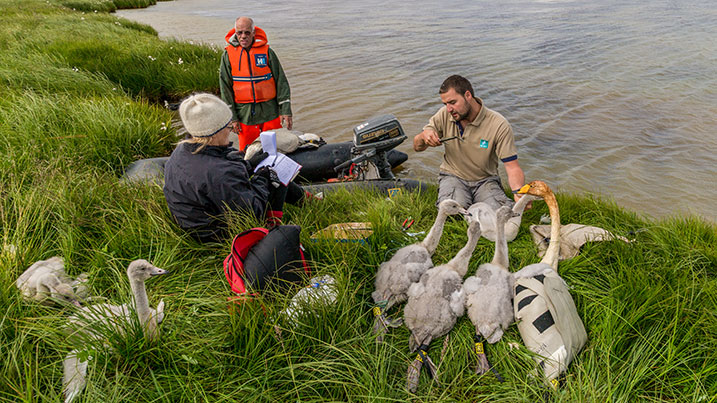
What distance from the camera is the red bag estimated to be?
9.58 ft

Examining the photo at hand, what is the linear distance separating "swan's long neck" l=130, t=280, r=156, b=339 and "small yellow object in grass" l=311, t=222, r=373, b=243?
1.37m

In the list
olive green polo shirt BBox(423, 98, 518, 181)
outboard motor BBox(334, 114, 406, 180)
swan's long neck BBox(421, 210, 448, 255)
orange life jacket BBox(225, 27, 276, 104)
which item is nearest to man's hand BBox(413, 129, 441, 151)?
olive green polo shirt BBox(423, 98, 518, 181)

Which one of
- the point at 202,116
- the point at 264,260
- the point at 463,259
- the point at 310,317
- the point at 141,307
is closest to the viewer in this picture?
the point at 141,307

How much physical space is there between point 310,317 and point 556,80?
12.2 meters

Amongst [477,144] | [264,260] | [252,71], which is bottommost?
[264,260]

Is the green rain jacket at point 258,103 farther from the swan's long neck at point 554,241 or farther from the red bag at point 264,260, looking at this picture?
the swan's long neck at point 554,241

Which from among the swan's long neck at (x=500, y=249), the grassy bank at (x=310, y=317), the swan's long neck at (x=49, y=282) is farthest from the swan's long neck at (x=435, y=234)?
the swan's long neck at (x=49, y=282)

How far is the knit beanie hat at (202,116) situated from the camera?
3229 millimetres

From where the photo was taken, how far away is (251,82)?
22.0 feet

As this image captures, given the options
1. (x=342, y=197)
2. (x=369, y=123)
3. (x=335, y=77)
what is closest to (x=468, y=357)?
(x=342, y=197)

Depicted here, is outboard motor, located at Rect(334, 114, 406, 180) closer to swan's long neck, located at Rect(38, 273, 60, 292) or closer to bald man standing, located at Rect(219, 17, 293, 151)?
bald man standing, located at Rect(219, 17, 293, 151)

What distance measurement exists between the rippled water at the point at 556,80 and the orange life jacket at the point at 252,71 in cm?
263

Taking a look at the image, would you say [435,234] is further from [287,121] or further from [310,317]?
[287,121]

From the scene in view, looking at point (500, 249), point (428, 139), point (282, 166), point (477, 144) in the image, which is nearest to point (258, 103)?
point (282, 166)
